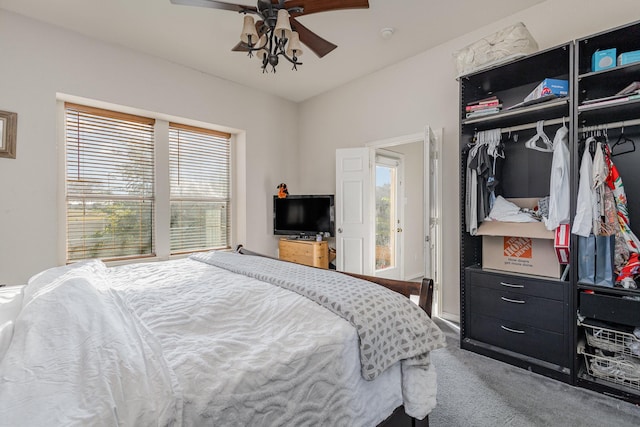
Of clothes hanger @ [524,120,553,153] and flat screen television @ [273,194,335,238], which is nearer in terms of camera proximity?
clothes hanger @ [524,120,553,153]

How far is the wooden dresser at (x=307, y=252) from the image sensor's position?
13.6ft

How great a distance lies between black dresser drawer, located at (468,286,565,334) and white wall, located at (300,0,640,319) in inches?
28.4

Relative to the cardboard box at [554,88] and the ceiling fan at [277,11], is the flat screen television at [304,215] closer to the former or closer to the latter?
the ceiling fan at [277,11]

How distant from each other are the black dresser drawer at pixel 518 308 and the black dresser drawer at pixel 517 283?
3 cm

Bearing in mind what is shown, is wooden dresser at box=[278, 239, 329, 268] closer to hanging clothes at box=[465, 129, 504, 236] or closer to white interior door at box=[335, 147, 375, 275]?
white interior door at box=[335, 147, 375, 275]

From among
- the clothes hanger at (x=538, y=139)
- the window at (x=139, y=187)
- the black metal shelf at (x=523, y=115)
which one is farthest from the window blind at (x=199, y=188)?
the clothes hanger at (x=538, y=139)

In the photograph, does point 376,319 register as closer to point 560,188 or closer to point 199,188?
point 560,188

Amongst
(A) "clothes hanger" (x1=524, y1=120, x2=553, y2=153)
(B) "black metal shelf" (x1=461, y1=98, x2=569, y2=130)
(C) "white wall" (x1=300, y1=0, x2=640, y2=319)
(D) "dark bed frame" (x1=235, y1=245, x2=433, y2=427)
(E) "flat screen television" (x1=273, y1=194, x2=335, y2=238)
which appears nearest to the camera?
(D) "dark bed frame" (x1=235, y1=245, x2=433, y2=427)

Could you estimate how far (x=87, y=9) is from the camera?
8.84ft

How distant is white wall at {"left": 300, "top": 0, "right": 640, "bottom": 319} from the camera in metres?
2.52

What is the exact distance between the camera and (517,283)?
7.59 feet

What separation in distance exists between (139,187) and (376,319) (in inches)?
139

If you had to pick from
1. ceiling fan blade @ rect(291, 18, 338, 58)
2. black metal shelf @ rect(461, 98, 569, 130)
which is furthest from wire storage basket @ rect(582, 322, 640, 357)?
ceiling fan blade @ rect(291, 18, 338, 58)

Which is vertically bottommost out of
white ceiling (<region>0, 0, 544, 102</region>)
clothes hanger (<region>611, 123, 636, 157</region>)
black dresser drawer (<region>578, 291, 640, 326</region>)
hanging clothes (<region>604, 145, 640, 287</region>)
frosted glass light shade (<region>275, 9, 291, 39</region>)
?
black dresser drawer (<region>578, 291, 640, 326</region>)
